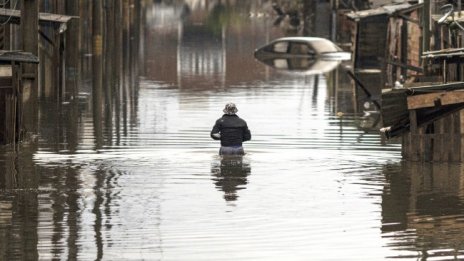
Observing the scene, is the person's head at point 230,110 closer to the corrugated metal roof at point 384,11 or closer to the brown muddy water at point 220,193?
the brown muddy water at point 220,193

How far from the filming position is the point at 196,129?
3222cm

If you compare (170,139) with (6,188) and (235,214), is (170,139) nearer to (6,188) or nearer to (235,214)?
(6,188)

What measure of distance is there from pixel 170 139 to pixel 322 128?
14.5 feet

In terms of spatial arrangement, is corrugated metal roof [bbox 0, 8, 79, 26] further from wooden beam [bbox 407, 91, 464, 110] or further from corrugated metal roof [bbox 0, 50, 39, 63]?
wooden beam [bbox 407, 91, 464, 110]

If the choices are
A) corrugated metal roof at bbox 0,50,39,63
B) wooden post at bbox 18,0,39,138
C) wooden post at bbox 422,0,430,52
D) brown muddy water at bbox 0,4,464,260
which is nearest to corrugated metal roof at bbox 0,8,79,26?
brown muddy water at bbox 0,4,464,260

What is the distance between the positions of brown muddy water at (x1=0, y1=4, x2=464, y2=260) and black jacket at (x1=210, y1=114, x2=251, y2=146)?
1.15ft

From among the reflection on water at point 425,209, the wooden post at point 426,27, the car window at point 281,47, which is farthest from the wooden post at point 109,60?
the reflection on water at point 425,209

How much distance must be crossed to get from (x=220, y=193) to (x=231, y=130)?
13.4 ft

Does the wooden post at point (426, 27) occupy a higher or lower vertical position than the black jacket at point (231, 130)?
higher

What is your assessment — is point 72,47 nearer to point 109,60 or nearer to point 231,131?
point 109,60

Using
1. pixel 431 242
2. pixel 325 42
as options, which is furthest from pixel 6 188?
pixel 325 42

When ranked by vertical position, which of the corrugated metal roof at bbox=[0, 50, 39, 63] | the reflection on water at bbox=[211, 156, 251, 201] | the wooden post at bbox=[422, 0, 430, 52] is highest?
the wooden post at bbox=[422, 0, 430, 52]

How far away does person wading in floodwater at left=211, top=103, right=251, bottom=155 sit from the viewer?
25547mm

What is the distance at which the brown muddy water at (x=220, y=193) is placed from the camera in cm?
1688
